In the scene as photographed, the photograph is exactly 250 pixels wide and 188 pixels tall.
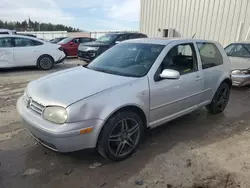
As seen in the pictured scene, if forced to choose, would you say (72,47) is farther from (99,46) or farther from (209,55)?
(209,55)

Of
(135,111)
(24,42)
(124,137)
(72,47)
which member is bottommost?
(124,137)

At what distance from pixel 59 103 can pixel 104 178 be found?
1.02m

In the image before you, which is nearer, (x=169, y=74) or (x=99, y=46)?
(x=169, y=74)

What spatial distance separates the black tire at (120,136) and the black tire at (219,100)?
7.13 ft

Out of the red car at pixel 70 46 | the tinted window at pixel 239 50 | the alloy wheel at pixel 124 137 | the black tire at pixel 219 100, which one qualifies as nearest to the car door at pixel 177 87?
the alloy wheel at pixel 124 137

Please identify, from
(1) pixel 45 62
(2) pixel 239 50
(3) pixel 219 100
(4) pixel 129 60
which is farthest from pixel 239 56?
(1) pixel 45 62

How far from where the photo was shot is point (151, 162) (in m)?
2.92

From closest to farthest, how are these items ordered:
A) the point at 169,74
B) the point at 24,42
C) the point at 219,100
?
the point at 169,74 → the point at 219,100 → the point at 24,42

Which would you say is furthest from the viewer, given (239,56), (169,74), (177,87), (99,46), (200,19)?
(200,19)

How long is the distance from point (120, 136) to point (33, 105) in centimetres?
115

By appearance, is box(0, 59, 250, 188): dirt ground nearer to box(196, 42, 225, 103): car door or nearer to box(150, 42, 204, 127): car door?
box(150, 42, 204, 127): car door

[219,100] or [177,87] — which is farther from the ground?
[177,87]

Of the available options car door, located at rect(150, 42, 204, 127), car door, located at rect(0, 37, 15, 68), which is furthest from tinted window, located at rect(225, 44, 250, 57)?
car door, located at rect(0, 37, 15, 68)

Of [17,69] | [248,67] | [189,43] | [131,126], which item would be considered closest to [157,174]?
[131,126]
